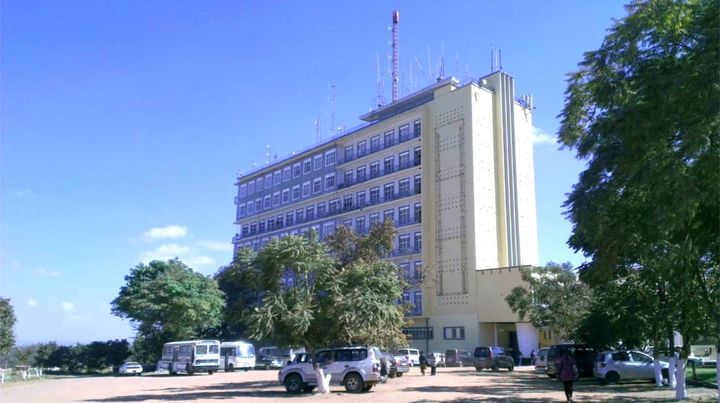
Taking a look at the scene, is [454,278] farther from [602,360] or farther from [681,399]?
[681,399]

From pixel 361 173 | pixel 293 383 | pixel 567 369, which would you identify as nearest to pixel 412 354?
pixel 293 383

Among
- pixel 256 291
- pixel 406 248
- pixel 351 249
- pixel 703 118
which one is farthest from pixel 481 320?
pixel 703 118

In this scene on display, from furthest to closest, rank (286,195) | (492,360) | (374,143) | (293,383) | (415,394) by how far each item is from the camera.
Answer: (286,195) → (374,143) → (492,360) → (293,383) → (415,394)

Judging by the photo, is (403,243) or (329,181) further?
(329,181)

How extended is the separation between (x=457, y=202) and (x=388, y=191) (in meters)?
9.91

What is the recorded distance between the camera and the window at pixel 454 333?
61.0 meters

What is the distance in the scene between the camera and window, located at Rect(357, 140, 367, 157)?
7425 centimetres

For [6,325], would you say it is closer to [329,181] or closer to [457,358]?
[457,358]

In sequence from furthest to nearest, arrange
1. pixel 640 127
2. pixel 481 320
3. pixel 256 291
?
pixel 481 320, pixel 256 291, pixel 640 127

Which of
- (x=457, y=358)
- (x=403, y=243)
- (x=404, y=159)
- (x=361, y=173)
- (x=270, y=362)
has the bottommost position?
(x=270, y=362)

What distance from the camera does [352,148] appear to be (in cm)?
7631

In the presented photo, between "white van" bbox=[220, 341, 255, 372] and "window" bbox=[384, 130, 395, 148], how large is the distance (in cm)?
2989

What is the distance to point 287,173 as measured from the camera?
86.7 metres

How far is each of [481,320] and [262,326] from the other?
127 ft
